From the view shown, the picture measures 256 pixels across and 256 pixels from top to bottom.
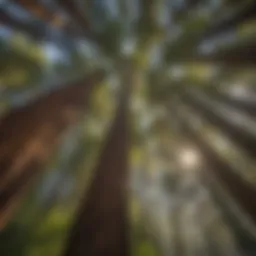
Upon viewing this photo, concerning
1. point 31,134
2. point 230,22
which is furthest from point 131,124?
point 230,22

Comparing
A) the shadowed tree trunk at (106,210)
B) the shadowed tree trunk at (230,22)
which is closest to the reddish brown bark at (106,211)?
the shadowed tree trunk at (106,210)

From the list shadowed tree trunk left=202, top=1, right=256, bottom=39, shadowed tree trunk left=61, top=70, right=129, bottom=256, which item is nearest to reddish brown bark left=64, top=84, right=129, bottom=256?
shadowed tree trunk left=61, top=70, right=129, bottom=256

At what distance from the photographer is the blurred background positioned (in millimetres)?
570

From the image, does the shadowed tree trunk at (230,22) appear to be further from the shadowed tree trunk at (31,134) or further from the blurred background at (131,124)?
the shadowed tree trunk at (31,134)

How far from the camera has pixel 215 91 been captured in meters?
0.74

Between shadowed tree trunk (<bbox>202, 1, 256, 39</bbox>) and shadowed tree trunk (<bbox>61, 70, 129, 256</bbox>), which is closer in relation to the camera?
shadowed tree trunk (<bbox>61, 70, 129, 256</bbox>)

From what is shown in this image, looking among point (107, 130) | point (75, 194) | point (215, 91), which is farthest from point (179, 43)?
point (75, 194)

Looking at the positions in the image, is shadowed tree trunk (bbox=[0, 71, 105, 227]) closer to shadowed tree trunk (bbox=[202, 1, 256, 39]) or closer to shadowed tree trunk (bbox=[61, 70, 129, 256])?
shadowed tree trunk (bbox=[61, 70, 129, 256])

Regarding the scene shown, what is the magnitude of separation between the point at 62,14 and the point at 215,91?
29cm

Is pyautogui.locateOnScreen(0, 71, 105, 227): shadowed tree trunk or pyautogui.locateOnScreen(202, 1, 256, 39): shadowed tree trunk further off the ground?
pyautogui.locateOnScreen(202, 1, 256, 39): shadowed tree trunk

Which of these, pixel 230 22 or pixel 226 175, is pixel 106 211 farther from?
pixel 230 22

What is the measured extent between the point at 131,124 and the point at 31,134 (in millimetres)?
141

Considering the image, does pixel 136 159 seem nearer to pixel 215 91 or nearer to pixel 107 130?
pixel 107 130

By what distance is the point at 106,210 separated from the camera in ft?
1.89
